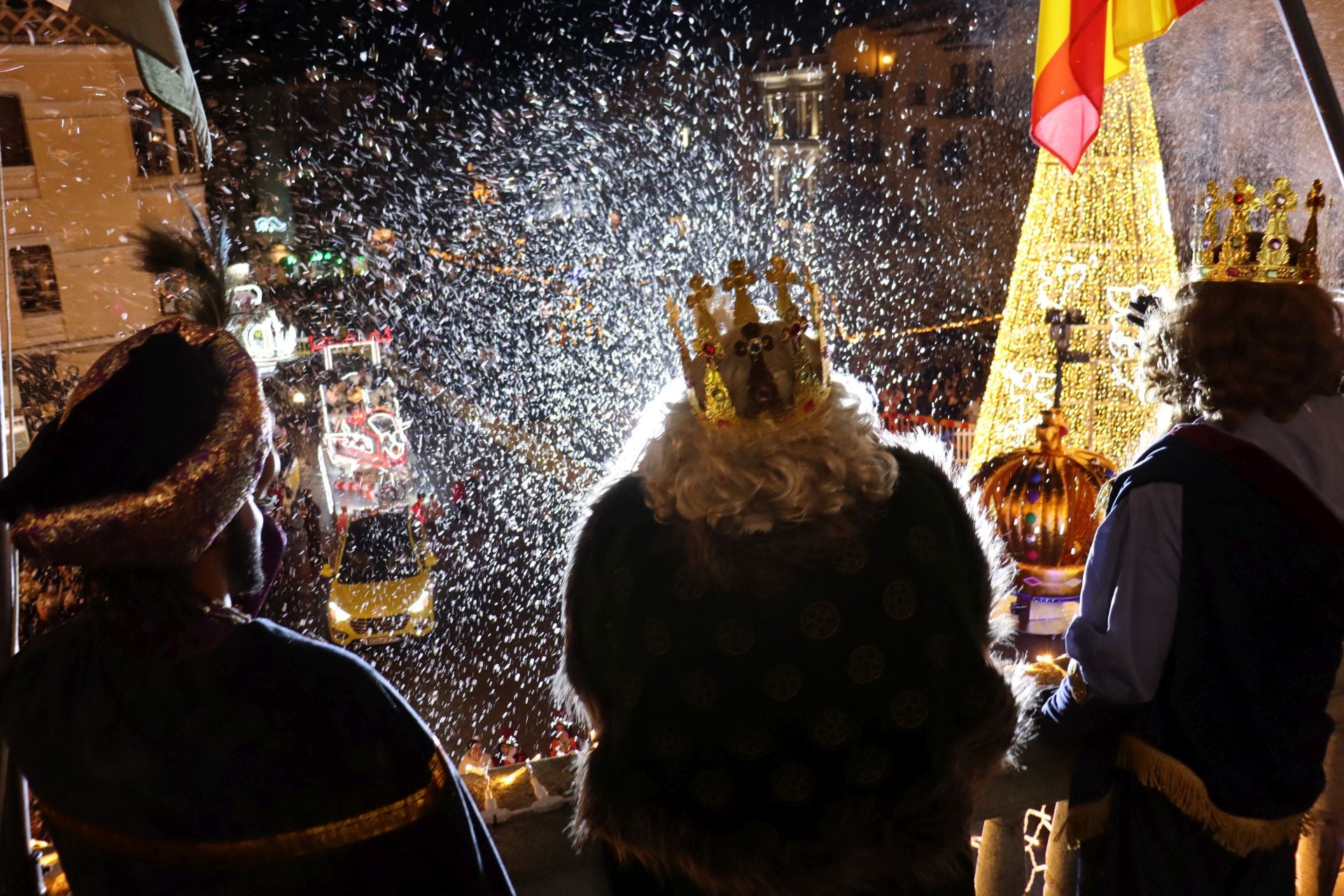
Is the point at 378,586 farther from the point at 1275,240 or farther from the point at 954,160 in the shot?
the point at 954,160

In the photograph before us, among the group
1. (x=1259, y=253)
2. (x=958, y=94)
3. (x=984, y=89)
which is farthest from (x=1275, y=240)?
(x=984, y=89)

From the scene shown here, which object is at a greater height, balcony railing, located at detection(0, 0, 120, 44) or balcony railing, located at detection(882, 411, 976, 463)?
balcony railing, located at detection(0, 0, 120, 44)

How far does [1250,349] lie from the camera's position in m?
1.68

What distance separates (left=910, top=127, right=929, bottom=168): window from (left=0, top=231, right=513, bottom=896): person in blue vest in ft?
32.4

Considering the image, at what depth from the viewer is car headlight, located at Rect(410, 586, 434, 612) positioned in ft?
24.2

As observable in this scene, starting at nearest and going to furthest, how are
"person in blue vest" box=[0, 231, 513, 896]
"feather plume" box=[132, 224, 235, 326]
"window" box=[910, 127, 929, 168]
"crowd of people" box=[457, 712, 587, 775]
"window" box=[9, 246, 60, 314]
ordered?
"person in blue vest" box=[0, 231, 513, 896] → "feather plume" box=[132, 224, 235, 326] → "window" box=[9, 246, 60, 314] → "crowd of people" box=[457, 712, 587, 775] → "window" box=[910, 127, 929, 168]

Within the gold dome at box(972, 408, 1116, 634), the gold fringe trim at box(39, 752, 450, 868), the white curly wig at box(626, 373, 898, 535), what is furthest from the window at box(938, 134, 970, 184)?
the gold fringe trim at box(39, 752, 450, 868)

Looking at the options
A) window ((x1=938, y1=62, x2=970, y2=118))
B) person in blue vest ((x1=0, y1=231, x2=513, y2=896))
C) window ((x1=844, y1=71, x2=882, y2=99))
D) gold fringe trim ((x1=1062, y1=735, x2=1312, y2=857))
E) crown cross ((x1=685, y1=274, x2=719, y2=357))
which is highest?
window ((x1=844, y1=71, x2=882, y2=99))

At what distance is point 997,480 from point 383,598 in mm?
5299

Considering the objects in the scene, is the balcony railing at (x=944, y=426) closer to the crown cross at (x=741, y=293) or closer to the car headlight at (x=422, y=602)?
the car headlight at (x=422, y=602)

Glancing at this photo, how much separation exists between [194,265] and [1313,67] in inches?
84.9

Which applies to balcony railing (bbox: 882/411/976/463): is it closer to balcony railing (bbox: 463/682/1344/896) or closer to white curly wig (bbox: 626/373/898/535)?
balcony railing (bbox: 463/682/1344/896)

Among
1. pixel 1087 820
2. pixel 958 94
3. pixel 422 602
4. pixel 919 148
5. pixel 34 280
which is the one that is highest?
pixel 958 94

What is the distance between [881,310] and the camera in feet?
39.3
